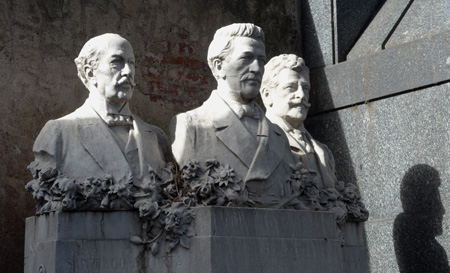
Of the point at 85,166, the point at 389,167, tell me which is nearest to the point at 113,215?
the point at 85,166

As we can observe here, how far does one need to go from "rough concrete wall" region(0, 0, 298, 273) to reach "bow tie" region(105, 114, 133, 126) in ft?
5.65

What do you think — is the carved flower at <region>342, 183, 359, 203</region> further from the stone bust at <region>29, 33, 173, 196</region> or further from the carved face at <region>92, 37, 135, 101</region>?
the carved face at <region>92, 37, 135, 101</region>

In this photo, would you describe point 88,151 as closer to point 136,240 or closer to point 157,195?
point 157,195

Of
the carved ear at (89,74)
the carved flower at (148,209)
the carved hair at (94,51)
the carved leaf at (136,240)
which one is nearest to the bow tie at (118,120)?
the carved ear at (89,74)

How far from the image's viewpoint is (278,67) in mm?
10578

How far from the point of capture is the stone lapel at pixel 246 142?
9039 mm

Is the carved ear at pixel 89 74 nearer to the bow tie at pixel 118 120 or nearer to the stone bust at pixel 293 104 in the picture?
the bow tie at pixel 118 120

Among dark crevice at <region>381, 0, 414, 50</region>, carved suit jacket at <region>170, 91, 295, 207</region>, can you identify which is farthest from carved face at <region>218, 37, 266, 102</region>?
dark crevice at <region>381, 0, 414, 50</region>

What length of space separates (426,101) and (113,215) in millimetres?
4135

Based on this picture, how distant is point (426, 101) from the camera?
11234 millimetres

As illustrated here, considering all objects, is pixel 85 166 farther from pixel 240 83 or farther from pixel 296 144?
pixel 296 144

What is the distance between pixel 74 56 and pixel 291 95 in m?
2.28

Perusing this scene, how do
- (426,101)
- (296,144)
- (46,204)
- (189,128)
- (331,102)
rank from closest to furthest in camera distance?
1. (46,204)
2. (189,128)
3. (296,144)
4. (426,101)
5. (331,102)

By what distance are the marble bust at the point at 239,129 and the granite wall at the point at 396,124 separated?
1606 millimetres
